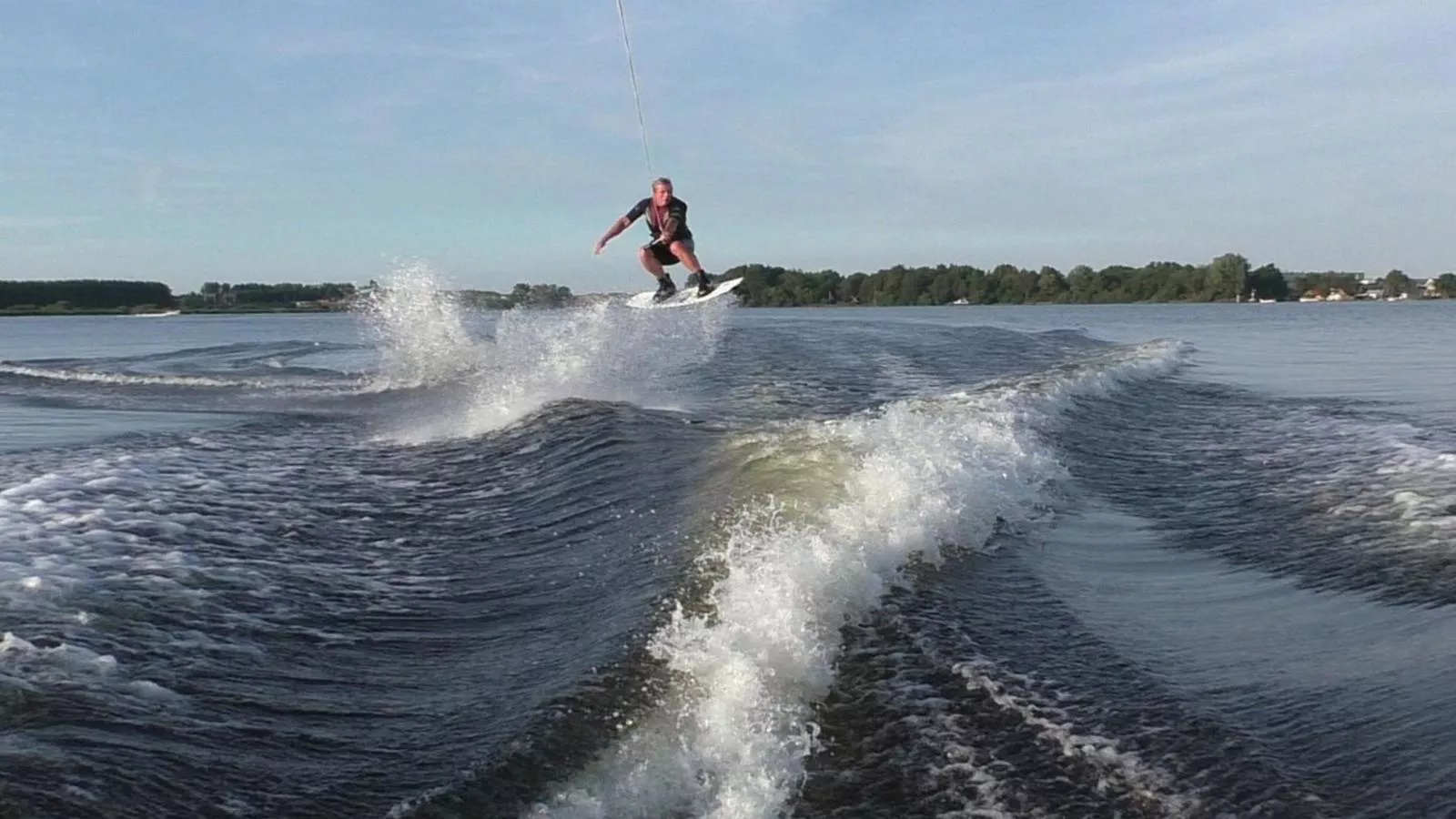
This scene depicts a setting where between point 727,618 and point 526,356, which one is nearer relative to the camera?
point 727,618

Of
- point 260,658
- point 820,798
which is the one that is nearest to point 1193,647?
point 820,798

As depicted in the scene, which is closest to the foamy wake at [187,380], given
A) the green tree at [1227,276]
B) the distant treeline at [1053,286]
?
the distant treeline at [1053,286]

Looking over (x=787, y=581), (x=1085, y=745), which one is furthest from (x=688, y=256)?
(x=1085, y=745)

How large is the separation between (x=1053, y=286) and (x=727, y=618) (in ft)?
294

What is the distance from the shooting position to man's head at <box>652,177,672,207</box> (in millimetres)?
16156

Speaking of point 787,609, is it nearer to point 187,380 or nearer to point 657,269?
point 657,269

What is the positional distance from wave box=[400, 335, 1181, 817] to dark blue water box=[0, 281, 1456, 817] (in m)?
0.02

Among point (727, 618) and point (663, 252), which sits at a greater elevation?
point (663, 252)

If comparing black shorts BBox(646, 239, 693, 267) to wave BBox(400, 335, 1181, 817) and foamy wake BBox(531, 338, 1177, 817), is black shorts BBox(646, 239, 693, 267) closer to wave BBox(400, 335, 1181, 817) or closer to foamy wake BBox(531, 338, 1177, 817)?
wave BBox(400, 335, 1181, 817)

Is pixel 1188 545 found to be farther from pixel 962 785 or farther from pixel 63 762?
pixel 63 762

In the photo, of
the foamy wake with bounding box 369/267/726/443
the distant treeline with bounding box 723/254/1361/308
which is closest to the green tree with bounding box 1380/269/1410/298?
the distant treeline with bounding box 723/254/1361/308

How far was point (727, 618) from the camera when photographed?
5207mm

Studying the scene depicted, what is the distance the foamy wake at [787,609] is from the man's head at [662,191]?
22.2ft

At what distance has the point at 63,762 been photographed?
374 cm
